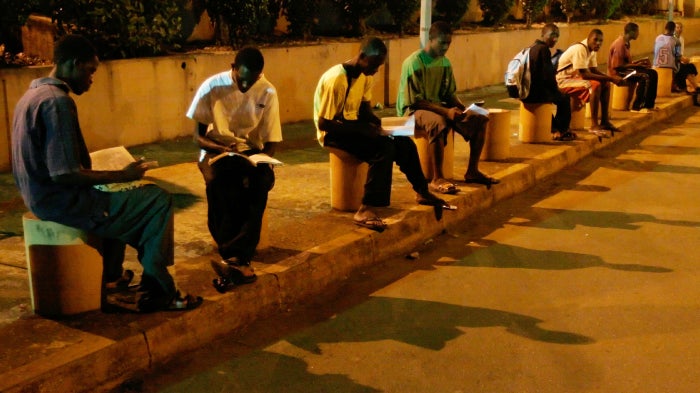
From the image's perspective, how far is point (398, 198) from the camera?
7734 millimetres

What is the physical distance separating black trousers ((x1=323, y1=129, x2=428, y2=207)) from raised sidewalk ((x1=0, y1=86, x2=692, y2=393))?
0.92ft

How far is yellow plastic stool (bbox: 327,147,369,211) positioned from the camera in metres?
7.06

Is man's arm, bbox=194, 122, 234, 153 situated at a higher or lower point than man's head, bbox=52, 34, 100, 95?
lower

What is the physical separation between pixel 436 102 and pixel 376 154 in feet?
5.08

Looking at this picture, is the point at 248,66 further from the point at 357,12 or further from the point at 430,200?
the point at 357,12

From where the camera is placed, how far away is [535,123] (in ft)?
34.9

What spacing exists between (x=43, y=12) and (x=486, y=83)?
30.9 feet

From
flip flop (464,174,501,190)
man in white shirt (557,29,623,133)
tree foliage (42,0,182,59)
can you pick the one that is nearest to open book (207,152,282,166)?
flip flop (464,174,501,190)

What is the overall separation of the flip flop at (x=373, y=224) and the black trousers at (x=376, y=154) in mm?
139

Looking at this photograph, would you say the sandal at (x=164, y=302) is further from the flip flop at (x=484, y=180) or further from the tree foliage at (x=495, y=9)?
the tree foliage at (x=495, y=9)

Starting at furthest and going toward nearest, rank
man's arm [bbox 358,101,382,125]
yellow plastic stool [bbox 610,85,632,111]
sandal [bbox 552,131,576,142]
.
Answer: yellow plastic stool [bbox 610,85,632,111]
sandal [bbox 552,131,576,142]
man's arm [bbox 358,101,382,125]

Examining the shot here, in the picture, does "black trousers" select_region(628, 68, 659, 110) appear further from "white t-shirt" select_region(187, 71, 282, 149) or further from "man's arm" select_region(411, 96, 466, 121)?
"white t-shirt" select_region(187, 71, 282, 149)

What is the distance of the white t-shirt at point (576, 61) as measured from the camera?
11.2 m

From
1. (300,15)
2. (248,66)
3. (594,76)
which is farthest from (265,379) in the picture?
(300,15)
